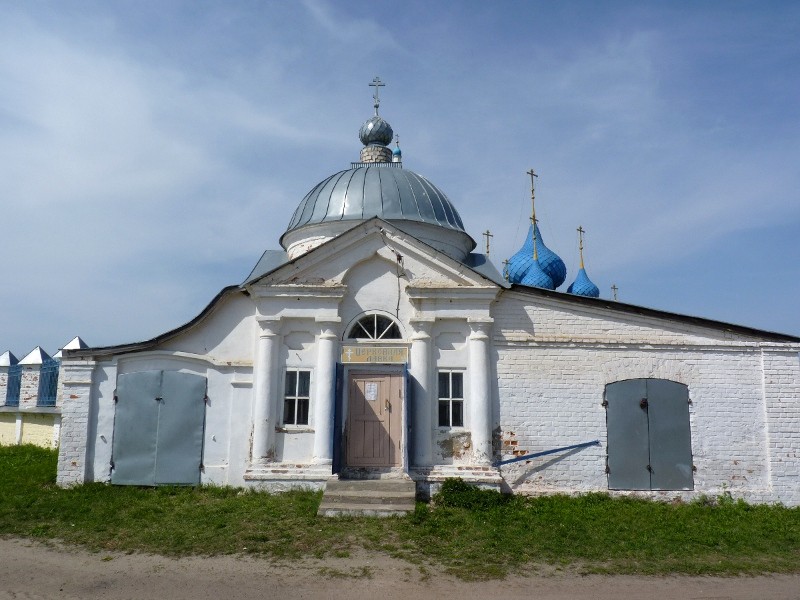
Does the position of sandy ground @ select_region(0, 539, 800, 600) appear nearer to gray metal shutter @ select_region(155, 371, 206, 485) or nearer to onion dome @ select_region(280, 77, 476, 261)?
gray metal shutter @ select_region(155, 371, 206, 485)

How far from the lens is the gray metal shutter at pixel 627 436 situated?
11234 millimetres

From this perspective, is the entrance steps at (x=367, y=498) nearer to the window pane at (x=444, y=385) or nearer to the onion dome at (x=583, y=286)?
the window pane at (x=444, y=385)

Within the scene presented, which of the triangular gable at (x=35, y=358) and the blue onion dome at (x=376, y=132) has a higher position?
the blue onion dome at (x=376, y=132)

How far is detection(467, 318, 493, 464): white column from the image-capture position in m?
11.1

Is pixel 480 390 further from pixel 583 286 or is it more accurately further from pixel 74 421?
pixel 583 286

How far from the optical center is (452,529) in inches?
348

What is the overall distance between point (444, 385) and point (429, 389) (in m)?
0.30

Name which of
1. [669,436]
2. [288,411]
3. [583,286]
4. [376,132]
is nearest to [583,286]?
[583,286]


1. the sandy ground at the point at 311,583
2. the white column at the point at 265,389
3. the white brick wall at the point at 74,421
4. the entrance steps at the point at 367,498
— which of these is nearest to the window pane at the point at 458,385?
the entrance steps at the point at 367,498

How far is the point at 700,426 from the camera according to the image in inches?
448

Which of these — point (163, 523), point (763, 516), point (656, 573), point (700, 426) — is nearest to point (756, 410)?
point (700, 426)

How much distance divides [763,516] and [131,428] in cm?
1033

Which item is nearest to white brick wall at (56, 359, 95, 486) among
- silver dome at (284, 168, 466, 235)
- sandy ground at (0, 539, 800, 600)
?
sandy ground at (0, 539, 800, 600)

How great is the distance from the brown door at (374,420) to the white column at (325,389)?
39 cm
